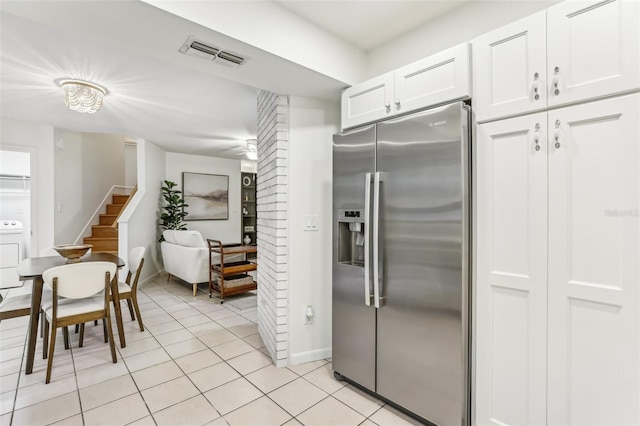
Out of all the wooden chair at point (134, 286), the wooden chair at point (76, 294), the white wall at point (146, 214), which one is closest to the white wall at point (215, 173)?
the white wall at point (146, 214)

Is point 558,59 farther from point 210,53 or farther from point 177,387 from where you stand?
point 177,387

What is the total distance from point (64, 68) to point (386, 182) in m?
2.97

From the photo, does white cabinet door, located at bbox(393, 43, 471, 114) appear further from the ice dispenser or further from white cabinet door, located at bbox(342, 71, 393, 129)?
the ice dispenser

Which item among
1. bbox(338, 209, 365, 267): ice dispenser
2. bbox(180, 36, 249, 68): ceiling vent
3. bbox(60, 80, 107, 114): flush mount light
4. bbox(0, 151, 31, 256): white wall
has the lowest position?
bbox(338, 209, 365, 267): ice dispenser

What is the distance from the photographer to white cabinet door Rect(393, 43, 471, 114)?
1683 mm

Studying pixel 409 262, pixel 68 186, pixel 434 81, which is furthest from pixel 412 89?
pixel 68 186

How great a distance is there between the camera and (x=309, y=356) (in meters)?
2.59

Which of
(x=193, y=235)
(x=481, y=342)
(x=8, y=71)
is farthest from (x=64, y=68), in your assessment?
(x=481, y=342)

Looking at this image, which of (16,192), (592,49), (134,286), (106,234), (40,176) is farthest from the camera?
(106,234)

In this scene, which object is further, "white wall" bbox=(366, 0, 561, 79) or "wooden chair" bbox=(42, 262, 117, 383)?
"wooden chair" bbox=(42, 262, 117, 383)

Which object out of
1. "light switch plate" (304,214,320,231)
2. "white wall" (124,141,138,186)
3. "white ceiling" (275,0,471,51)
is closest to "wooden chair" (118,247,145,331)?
"light switch plate" (304,214,320,231)

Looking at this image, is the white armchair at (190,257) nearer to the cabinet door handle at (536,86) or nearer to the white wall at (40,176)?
the white wall at (40,176)

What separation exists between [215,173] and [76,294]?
486cm

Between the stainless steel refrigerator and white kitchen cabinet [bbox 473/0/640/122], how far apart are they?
0.23m
